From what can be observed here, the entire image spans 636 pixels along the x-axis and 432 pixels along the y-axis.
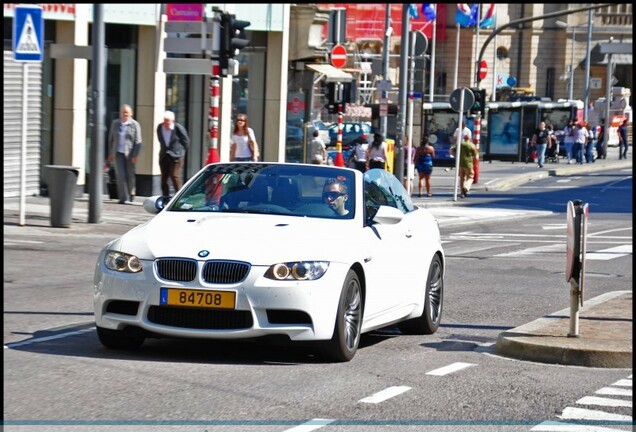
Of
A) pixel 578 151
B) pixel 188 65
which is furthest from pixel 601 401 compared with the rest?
pixel 578 151

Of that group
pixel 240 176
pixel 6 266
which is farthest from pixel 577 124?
pixel 240 176

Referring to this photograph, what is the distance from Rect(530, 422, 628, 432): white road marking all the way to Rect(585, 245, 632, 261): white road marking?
13283 millimetres

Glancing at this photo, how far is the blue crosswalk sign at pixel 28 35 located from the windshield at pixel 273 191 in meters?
9.75

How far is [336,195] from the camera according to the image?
10.5 meters

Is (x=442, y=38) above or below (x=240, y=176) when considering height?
above

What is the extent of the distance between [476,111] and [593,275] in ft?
82.5

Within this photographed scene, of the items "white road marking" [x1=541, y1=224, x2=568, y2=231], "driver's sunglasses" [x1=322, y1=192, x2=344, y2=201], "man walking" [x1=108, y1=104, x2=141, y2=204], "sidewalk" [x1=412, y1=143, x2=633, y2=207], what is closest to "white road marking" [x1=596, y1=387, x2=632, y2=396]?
"driver's sunglasses" [x1=322, y1=192, x2=344, y2=201]

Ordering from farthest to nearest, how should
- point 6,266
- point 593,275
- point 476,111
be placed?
1. point 476,111
2. point 593,275
3. point 6,266

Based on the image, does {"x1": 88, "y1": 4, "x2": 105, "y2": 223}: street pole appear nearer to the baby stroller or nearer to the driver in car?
the driver in car

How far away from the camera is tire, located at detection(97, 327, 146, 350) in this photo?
9.54 meters

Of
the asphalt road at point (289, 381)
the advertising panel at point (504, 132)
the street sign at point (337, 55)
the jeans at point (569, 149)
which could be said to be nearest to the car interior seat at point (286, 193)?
the asphalt road at point (289, 381)

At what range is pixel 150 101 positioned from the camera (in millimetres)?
28234

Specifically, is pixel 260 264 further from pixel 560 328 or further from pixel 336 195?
pixel 560 328

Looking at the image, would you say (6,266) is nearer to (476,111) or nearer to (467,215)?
(467,215)
